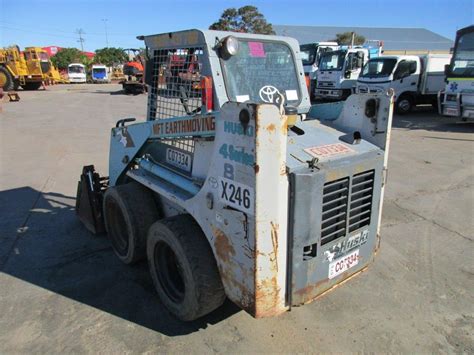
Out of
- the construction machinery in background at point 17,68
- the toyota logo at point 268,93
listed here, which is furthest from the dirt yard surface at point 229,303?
the construction machinery in background at point 17,68

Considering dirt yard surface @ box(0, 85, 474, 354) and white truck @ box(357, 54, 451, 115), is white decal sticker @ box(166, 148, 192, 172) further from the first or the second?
white truck @ box(357, 54, 451, 115)

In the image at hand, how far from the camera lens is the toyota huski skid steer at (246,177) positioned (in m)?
2.15

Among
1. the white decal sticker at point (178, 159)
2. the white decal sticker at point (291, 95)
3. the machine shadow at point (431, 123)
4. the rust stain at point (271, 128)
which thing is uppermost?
the white decal sticker at point (291, 95)

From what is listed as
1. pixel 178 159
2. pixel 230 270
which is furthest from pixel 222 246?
pixel 178 159

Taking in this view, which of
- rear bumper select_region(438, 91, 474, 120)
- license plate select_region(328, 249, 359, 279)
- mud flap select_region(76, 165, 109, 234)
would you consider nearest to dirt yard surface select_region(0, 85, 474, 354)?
mud flap select_region(76, 165, 109, 234)

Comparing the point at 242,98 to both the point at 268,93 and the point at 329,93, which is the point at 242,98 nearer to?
the point at 268,93

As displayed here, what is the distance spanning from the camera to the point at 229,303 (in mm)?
3137

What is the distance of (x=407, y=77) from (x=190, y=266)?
14.4 m

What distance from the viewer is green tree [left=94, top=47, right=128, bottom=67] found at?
69287 mm

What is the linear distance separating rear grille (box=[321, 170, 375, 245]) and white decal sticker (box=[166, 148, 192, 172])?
1.11 metres

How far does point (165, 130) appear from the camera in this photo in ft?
10.2

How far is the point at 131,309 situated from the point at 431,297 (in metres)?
2.55

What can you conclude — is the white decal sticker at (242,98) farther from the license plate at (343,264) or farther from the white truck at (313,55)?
the white truck at (313,55)

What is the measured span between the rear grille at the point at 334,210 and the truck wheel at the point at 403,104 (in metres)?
13.9
